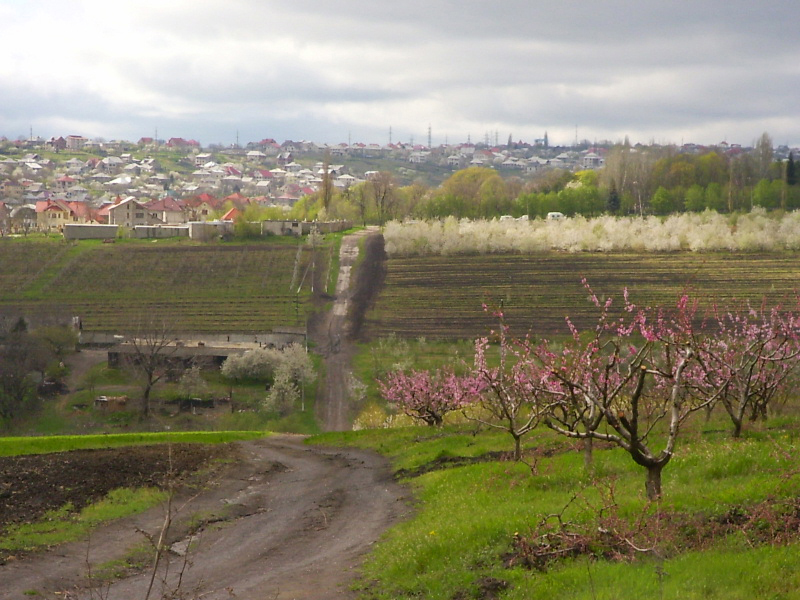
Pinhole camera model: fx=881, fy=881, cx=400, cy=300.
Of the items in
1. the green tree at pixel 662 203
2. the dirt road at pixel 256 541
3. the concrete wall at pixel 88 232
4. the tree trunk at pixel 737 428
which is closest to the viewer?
the dirt road at pixel 256 541

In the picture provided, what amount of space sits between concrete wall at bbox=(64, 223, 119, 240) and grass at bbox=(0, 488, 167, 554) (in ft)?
280

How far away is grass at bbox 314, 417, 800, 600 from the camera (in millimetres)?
9477

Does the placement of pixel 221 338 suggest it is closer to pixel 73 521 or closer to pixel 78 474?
pixel 78 474

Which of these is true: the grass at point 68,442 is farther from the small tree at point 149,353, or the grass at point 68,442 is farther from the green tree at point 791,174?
the green tree at point 791,174

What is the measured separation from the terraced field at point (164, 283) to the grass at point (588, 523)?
54668 mm

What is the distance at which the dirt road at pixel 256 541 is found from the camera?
12680 mm

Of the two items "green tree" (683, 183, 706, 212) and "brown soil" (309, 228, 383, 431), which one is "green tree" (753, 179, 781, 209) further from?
"brown soil" (309, 228, 383, 431)

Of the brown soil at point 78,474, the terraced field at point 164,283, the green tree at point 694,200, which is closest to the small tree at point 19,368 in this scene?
the terraced field at point 164,283

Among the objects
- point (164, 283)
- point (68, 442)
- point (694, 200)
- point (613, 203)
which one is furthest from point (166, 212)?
point (68, 442)

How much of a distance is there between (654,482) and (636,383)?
4143mm

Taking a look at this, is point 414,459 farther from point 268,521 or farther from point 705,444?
point 705,444

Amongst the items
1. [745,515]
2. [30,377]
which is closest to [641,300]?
[30,377]

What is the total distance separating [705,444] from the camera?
55.7 feet

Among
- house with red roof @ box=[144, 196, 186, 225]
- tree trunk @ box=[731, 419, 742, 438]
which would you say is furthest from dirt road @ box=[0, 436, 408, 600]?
house with red roof @ box=[144, 196, 186, 225]
